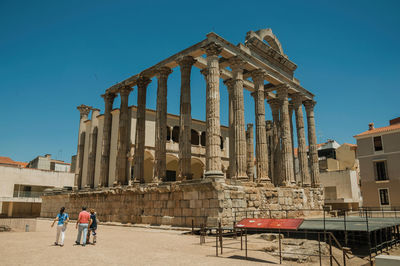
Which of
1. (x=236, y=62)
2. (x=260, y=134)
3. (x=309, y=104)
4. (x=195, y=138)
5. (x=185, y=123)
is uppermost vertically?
(x=236, y=62)

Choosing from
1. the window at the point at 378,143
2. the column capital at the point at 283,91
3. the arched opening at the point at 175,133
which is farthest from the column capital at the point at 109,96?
the window at the point at 378,143

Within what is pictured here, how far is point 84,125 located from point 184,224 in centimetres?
1835

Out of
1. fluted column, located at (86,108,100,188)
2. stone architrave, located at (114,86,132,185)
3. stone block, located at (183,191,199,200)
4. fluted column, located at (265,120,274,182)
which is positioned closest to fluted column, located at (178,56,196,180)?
stone block, located at (183,191,199,200)

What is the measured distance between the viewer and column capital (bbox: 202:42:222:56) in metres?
17.9

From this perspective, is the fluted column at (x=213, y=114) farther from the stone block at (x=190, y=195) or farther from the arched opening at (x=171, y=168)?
the arched opening at (x=171, y=168)

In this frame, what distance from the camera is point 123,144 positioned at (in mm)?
23734

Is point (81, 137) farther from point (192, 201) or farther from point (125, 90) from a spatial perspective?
point (192, 201)

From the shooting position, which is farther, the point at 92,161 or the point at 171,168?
the point at 171,168

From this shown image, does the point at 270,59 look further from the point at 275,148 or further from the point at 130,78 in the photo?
the point at 130,78

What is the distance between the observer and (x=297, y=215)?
20.0 m

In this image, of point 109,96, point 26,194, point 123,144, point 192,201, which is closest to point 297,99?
point 192,201

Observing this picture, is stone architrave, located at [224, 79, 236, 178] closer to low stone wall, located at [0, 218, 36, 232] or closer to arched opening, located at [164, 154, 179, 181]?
arched opening, located at [164, 154, 179, 181]

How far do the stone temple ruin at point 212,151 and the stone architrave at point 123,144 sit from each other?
0.07 metres

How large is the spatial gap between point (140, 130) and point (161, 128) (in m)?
2.55
